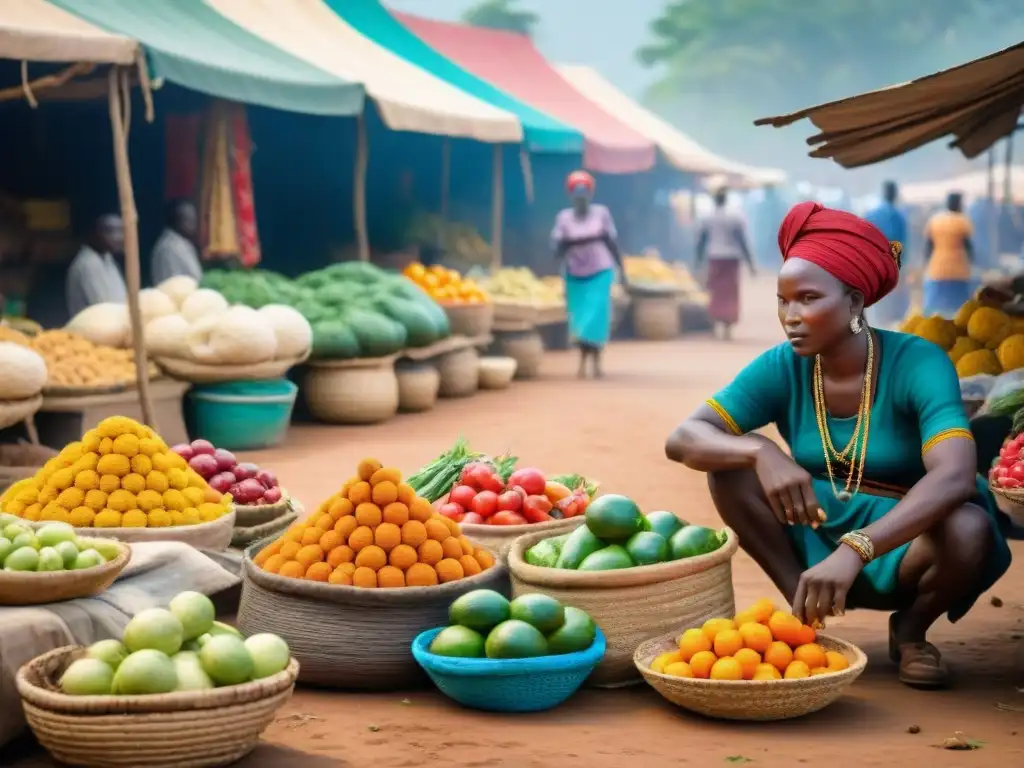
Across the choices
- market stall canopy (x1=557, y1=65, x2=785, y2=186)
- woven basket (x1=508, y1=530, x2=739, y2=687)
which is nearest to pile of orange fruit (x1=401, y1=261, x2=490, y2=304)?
woven basket (x1=508, y1=530, x2=739, y2=687)

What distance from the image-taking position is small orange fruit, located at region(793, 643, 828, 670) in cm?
455

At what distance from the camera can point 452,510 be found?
5.84 m

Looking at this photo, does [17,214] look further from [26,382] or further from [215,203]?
[26,382]

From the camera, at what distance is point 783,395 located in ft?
16.6

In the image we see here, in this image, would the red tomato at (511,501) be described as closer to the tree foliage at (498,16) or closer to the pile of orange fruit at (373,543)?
the pile of orange fruit at (373,543)

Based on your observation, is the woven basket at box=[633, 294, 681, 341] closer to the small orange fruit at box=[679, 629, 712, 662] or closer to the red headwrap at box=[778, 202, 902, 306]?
the red headwrap at box=[778, 202, 902, 306]

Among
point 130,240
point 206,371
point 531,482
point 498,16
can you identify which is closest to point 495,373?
point 206,371

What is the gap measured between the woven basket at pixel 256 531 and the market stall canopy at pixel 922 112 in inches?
99.4

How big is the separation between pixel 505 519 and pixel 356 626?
3.32 feet

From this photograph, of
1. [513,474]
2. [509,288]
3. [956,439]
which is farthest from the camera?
[509,288]

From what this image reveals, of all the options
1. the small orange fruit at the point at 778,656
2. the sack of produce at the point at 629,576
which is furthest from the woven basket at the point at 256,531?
the small orange fruit at the point at 778,656

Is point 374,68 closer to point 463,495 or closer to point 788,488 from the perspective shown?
point 463,495

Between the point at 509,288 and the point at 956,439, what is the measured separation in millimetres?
12906

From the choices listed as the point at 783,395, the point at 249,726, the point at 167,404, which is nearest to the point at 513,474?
the point at 783,395
